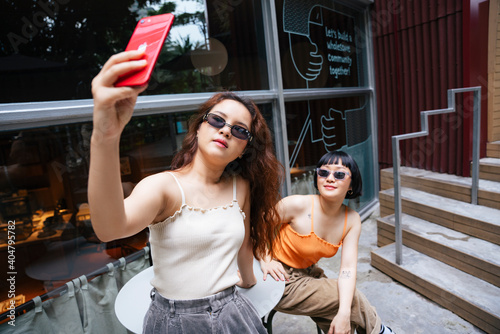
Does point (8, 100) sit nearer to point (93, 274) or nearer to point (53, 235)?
point (53, 235)

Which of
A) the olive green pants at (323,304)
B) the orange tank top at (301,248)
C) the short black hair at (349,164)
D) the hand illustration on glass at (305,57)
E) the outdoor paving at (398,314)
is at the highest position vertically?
the hand illustration on glass at (305,57)

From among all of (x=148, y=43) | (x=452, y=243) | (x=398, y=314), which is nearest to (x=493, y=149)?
(x=452, y=243)

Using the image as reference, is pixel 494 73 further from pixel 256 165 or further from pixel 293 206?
pixel 256 165

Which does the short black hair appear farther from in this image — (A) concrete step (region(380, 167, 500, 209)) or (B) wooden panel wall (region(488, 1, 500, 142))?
(B) wooden panel wall (region(488, 1, 500, 142))

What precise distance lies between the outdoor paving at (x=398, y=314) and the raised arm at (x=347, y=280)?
3.88ft

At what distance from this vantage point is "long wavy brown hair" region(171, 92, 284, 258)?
149 centimetres

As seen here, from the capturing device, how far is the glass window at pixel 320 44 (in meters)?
3.74

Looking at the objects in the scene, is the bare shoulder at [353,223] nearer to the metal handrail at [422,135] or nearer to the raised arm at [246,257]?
the raised arm at [246,257]

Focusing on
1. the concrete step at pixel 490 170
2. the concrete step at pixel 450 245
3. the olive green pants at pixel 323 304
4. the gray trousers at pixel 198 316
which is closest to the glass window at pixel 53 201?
the gray trousers at pixel 198 316

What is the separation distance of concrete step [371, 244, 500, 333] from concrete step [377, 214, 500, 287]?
0.21 ft

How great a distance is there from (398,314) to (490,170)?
2136 mm

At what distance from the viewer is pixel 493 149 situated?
4.12 metres

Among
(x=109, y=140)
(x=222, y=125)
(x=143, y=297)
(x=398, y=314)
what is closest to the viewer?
(x=109, y=140)

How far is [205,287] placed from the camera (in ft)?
4.13
